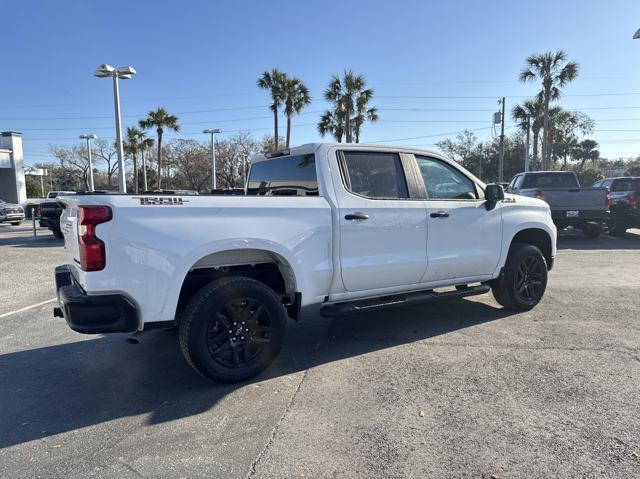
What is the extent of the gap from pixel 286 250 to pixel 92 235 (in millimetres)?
1479

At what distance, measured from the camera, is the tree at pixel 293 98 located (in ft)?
105

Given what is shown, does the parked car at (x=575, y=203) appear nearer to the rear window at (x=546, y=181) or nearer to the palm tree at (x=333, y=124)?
the rear window at (x=546, y=181)

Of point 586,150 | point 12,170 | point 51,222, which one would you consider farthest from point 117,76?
point 586,150

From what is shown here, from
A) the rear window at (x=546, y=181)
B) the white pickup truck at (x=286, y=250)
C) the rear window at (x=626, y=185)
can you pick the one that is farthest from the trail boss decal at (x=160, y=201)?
the rear window at (x=626, y=185)

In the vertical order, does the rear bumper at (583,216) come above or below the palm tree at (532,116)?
below

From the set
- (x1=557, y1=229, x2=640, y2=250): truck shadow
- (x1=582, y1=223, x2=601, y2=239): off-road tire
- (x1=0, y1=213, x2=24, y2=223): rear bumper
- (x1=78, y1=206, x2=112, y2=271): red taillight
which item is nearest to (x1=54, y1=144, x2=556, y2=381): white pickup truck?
(x1=78, y1=206, x2=112, y2=271): red taillight

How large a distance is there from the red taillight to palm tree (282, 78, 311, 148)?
29.2 meters

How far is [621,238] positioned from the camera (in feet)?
46.3

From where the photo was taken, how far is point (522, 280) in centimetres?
582

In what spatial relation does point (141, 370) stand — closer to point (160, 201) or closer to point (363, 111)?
point (160, 201)

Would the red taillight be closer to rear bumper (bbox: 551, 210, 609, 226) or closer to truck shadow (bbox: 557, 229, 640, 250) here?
truck shadow (bbox: 557, 229, 640, 250)

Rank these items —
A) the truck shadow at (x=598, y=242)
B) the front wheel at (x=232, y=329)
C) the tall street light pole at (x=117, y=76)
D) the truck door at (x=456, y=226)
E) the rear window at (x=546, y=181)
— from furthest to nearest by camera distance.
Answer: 1. the tall street light pole at (x=117, y=76)
2. the rear window at (x=546, y=181)
3. the truck shadow at (x=598, y=242)
4. the truck door at (x=456, y=226)
5. the front wheel at (x=232, y=329)

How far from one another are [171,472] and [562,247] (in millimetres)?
11876

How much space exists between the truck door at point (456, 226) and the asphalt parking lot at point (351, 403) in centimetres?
70
